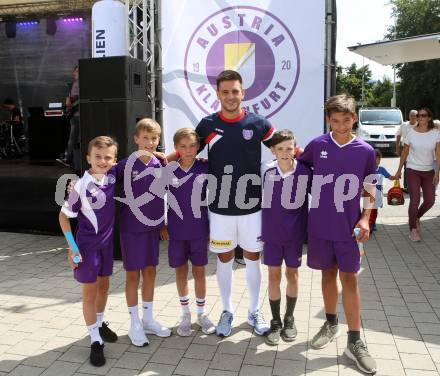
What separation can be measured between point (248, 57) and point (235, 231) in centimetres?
291

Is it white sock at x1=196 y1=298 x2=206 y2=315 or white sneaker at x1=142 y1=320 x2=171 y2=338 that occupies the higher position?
white sock at x1=196 y1=298 x2=206 y2=315

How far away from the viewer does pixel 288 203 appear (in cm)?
321

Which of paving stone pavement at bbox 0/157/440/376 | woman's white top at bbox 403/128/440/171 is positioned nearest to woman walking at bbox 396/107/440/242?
woman's white top at bbox 403/128/440/171

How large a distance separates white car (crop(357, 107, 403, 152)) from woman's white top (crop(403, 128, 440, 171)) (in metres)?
10.3

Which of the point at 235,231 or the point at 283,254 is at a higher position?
the point at 235,231

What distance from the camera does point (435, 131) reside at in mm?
6070

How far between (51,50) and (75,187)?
10.3 m

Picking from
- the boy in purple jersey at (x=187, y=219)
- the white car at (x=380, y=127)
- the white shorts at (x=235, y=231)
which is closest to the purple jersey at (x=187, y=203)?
the boy in purple jersey at (x=187, y=219)

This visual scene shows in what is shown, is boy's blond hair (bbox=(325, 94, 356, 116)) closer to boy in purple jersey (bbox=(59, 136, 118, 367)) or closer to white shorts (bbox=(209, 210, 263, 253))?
white shorts (bbox=(209, 210, 263, 253))

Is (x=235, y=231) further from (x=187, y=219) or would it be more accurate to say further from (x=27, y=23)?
(x=27, y=23)

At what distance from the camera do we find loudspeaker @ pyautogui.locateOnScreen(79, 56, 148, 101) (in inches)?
193

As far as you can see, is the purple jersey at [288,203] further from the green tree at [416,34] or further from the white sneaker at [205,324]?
the green tree at [416,34]

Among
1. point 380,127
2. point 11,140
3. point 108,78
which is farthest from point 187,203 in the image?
point 380,127

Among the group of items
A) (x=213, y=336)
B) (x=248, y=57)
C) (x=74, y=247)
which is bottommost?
(x=213, y=336)
